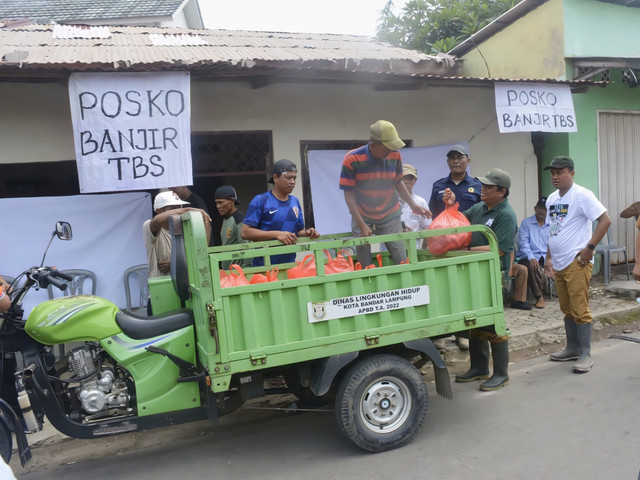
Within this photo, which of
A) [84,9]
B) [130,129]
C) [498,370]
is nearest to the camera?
[498,370]

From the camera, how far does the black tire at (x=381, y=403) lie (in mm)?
3506

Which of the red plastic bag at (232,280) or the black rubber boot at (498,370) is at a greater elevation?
the red plastic bag at (232,280)

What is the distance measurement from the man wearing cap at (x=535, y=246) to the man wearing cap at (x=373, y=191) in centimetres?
334

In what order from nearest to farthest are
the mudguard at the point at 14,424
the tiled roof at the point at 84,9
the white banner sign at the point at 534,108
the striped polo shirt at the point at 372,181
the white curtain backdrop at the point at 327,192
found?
1. the mudguard at the point at 14,424
2. the striped polo shirt at the point at 372,181
3. the white curtain backdrop at the point at 327,192
4. the white banner sign at the point at 534,108
5. the tiled roof at the point at 84,9

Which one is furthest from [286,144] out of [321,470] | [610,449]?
[610,449]

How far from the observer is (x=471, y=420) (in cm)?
406

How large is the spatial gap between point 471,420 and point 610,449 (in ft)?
3.05

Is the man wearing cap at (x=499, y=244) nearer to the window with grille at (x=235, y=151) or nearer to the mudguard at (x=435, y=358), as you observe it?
the mudguard at (x=435, y=358)

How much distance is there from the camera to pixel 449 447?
3.65 m

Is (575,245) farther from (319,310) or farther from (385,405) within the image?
(319,310)

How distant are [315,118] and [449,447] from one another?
14.8ft

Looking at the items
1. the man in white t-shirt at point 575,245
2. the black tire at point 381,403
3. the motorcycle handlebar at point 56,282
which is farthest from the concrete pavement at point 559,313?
the motorcycle handlebar at point 56,282

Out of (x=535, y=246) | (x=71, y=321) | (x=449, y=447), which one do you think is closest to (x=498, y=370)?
(x=449, y=447)

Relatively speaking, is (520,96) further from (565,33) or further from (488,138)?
(565,33)
